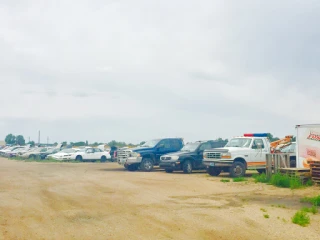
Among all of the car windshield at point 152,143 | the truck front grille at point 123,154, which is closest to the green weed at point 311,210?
the truck front grille at point 123,154

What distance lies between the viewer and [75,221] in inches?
319

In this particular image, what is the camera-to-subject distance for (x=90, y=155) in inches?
1410

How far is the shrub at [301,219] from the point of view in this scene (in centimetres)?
811

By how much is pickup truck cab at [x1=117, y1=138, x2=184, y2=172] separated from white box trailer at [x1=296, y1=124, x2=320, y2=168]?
9799 mm

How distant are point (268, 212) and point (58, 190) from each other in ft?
23.6

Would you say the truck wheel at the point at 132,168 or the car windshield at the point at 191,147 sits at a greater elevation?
the car windshield at the point at 191,147

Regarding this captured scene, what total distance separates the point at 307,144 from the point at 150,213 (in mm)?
9179

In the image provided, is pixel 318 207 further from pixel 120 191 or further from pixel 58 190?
pixel 58 190

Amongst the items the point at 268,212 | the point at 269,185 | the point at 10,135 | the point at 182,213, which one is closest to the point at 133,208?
the point at 182,213

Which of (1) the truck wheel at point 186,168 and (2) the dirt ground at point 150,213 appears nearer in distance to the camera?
(2) the dirt ground at point 150,213

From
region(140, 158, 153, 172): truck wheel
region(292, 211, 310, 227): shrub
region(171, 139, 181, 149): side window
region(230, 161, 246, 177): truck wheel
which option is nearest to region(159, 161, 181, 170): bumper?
region(140, 158, 153, 172): truck wheel

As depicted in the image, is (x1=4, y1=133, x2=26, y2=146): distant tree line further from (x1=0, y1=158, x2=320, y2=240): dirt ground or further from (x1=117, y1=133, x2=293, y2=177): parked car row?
(x1=0, y1=158, x2=320, y2=240): dirt ground

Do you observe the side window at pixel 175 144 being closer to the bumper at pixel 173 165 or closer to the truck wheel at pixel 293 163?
the bumper at pixel 173 165

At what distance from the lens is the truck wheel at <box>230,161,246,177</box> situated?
732 inches
